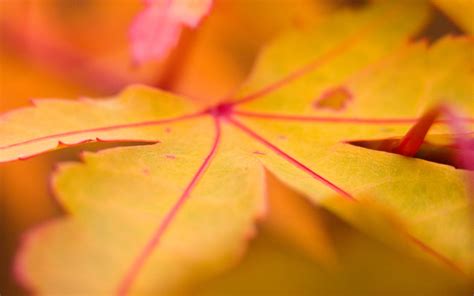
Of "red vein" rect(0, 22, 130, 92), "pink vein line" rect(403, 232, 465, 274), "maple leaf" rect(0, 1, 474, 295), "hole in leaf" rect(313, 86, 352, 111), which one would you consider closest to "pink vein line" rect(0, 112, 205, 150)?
"maple leaf" rect(0, 1, 474, 295)

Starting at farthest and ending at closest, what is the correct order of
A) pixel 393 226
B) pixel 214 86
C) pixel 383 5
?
pixel 214 86 → pixel 383 5 → pixel 393 226

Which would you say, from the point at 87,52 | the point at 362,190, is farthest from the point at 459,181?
the point at 87,52

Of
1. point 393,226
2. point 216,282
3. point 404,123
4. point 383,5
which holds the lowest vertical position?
point 216,282

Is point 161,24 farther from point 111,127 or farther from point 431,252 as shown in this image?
point 431,252

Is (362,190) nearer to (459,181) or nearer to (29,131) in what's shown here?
(459,181)

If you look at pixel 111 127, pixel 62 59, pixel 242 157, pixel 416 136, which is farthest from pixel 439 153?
pixel 62 59

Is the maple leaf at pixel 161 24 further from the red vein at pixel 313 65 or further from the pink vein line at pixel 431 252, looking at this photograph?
the pink vein line at pixel 431 252

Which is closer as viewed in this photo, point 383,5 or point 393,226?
point 393,226

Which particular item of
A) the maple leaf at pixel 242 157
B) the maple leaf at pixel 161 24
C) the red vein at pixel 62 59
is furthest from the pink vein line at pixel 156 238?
the red vein at pixel 62 59
